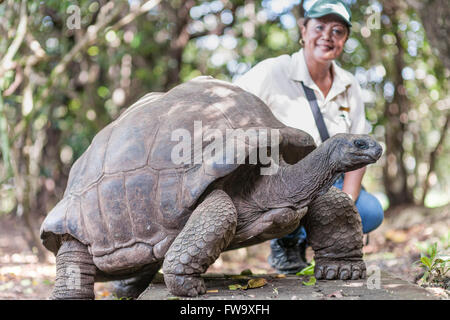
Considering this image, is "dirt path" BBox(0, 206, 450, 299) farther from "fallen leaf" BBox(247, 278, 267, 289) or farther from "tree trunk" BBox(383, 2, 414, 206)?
"fallen leaf" BBox(247, 278, 267, 289)

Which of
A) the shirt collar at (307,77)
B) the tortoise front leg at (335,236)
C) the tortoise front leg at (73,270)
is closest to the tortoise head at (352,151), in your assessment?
the tortoise front leg at (335,236)

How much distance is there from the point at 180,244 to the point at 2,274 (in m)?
4.04

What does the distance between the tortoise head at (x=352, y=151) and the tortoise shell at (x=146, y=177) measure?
1.47 ft

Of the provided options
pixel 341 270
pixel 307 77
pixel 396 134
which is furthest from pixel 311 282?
pixel 396 134

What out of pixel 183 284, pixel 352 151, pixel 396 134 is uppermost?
pixel 396 134

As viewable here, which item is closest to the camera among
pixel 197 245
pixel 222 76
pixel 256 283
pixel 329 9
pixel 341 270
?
pixel 197 245

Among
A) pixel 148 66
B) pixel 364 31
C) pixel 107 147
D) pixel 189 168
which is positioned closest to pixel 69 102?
pixel 148 66

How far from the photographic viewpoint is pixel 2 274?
225 inches

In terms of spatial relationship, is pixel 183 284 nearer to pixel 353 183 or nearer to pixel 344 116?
pixel 353 183

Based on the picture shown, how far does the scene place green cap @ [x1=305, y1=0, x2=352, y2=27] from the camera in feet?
12.1

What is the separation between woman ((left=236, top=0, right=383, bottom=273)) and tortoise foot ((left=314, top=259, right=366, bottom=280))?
2.95ft

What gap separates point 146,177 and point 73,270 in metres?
0.88

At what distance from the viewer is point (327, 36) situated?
12.4ft

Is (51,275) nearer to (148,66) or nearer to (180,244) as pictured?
(180,244)
